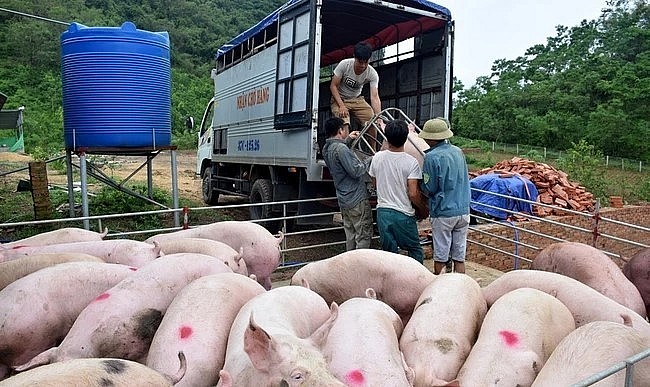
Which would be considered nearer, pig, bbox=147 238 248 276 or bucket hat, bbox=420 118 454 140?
pig, bbox=147 238 248 276

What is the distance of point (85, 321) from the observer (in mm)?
2803

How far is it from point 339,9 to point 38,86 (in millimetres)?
34900

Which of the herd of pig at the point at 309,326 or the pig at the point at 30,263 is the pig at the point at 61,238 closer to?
the herd of pig at the point at 309,326

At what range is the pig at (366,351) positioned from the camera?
2334mm

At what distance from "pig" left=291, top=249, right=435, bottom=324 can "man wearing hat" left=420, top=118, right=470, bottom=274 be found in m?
1.11

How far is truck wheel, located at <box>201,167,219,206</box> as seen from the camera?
1244 centimetres

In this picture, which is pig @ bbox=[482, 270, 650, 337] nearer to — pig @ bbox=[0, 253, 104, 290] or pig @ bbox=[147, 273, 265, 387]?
pig @ bbox=[147, 273, 265, 387]

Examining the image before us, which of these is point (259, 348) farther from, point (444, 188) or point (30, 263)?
point (444, 188)

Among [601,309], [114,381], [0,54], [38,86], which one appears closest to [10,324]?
[114,381]

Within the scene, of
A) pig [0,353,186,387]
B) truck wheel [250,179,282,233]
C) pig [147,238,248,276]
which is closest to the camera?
pig [0,353,186,387]

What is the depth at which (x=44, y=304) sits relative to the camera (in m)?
3.05

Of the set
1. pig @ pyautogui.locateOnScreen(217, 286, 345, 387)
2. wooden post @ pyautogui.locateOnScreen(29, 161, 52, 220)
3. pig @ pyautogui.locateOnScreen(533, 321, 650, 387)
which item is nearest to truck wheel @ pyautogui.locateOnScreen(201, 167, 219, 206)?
wooden post @ pyautogui.locateOnScreen(29, 161, 52, 220)

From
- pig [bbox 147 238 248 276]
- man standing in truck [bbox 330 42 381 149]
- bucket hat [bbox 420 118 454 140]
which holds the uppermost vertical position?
man standing in truck [bbox 330 42 381 149]

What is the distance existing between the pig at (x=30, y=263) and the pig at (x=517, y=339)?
276 cm
